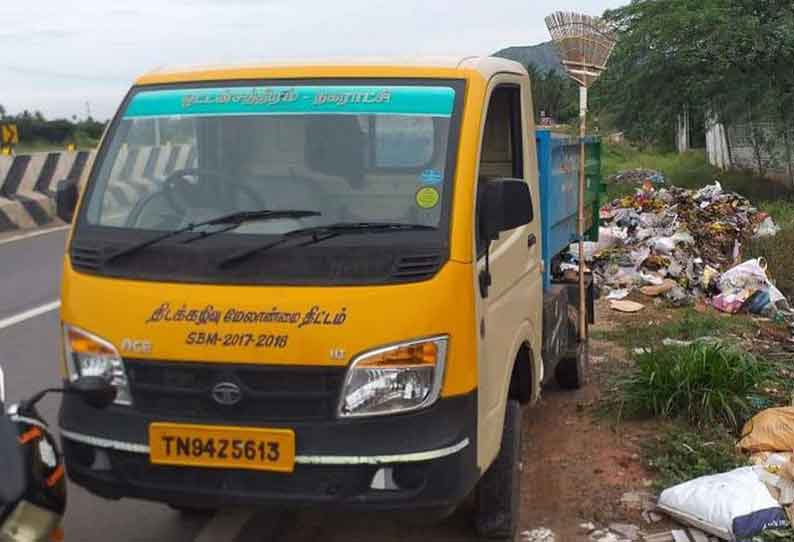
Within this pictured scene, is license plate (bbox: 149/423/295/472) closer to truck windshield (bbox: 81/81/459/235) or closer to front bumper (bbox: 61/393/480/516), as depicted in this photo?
front bumper (bbox: 61/393/480/516)

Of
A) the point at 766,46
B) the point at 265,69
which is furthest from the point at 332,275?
the point at 766,46

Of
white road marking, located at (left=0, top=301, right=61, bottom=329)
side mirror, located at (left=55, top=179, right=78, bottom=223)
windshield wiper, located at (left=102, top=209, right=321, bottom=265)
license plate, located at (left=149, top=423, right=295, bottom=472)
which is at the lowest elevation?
white road marking, located at (left=0, top=301, right=61, bottom=329)

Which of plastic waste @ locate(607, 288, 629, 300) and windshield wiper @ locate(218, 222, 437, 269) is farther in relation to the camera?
plastic waste @ locate(607, 288, 629, 300)

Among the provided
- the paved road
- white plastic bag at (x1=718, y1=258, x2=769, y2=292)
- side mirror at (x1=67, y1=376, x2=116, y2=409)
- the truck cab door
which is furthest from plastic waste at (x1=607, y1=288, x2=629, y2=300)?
side mirror at (x1=67, y1=376, x2=116, y2=409)

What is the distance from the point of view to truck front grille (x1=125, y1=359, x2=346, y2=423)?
139 inches

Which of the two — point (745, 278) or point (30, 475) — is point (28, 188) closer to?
point (745, 278)

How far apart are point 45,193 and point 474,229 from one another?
14813mm

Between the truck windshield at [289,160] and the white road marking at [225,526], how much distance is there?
1.38 meters

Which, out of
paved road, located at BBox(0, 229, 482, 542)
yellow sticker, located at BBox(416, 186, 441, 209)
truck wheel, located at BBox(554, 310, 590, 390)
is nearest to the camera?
yellow sticker, located at BBox(416, 186, 441, 209)

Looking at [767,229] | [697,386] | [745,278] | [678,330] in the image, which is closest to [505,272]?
[697,386]

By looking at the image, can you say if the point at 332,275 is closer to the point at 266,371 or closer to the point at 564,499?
the point at 266,371

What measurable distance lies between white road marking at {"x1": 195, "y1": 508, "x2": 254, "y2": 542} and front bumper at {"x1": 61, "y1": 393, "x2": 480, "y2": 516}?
30.5 inches

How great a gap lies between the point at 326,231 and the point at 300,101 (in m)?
0.63

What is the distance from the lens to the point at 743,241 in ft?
42.6
